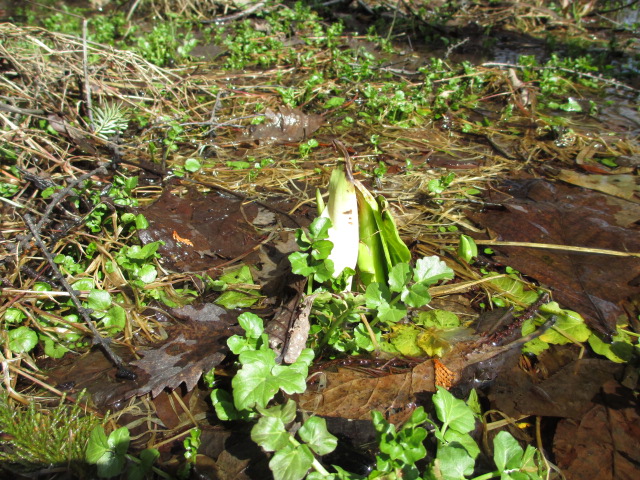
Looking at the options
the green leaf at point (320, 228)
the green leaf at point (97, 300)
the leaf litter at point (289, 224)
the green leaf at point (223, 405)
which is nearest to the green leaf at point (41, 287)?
the leaf litter at point (289, 224)

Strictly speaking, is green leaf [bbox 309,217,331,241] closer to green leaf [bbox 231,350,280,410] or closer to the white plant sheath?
the white plant sheath

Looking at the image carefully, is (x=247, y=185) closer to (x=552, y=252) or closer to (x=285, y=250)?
(x=285, y=250)

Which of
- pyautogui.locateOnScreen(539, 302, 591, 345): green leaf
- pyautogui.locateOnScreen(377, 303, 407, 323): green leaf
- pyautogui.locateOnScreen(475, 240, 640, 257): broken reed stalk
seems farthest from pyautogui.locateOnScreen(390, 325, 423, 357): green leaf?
pyautogui.locateOnScreen(475, 240, 640, 257): broken reed stalk

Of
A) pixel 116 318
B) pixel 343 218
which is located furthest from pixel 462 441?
pixel 116 318

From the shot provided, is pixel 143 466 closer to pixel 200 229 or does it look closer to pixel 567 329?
pixel 200 229

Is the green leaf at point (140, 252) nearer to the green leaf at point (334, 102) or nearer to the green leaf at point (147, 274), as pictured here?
the green leaf at point (147, 274)

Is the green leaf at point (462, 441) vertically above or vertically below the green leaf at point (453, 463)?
below
